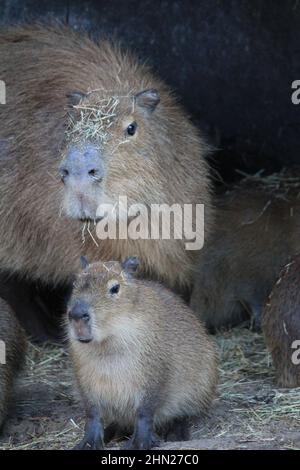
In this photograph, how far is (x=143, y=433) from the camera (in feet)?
18.4

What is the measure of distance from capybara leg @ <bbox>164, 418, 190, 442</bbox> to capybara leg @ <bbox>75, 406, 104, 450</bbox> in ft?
1.68

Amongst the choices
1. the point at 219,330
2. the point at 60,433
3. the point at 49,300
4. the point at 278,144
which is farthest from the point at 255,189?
the point at 60,433

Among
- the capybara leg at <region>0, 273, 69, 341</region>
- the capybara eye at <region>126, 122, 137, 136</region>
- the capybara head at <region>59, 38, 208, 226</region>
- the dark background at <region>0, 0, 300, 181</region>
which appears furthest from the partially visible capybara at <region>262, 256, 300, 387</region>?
the dark background at <region>0, 0, 300, 181</region>

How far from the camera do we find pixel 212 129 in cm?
901

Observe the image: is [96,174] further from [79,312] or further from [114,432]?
[114,432]

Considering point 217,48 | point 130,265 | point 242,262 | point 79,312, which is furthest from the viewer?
point 217,48

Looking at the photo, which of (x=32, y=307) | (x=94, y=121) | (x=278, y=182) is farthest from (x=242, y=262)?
(x=94, y=121)

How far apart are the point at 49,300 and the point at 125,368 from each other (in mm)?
3099

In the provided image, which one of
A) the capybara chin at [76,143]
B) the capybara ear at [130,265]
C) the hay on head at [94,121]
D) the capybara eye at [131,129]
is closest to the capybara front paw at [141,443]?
the capybara ear at [130,265]

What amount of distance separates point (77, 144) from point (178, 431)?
62.4 inches

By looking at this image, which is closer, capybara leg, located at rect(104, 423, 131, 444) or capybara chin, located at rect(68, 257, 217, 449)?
capybara chin, located at rect(68, 257, 217, 449)

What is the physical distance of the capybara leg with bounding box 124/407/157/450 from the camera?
557 cm

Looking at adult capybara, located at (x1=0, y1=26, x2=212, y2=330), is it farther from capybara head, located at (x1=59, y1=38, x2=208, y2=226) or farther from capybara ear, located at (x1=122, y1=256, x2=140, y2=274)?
capybara ear, located at (x1=122, y1=256, x2=140, y2=274)

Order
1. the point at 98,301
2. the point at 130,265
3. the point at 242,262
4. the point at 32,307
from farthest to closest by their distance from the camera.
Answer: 1. the point at 32,307
2. the point at 242,262
3. the point at 130,265
4. the point at 98,301
